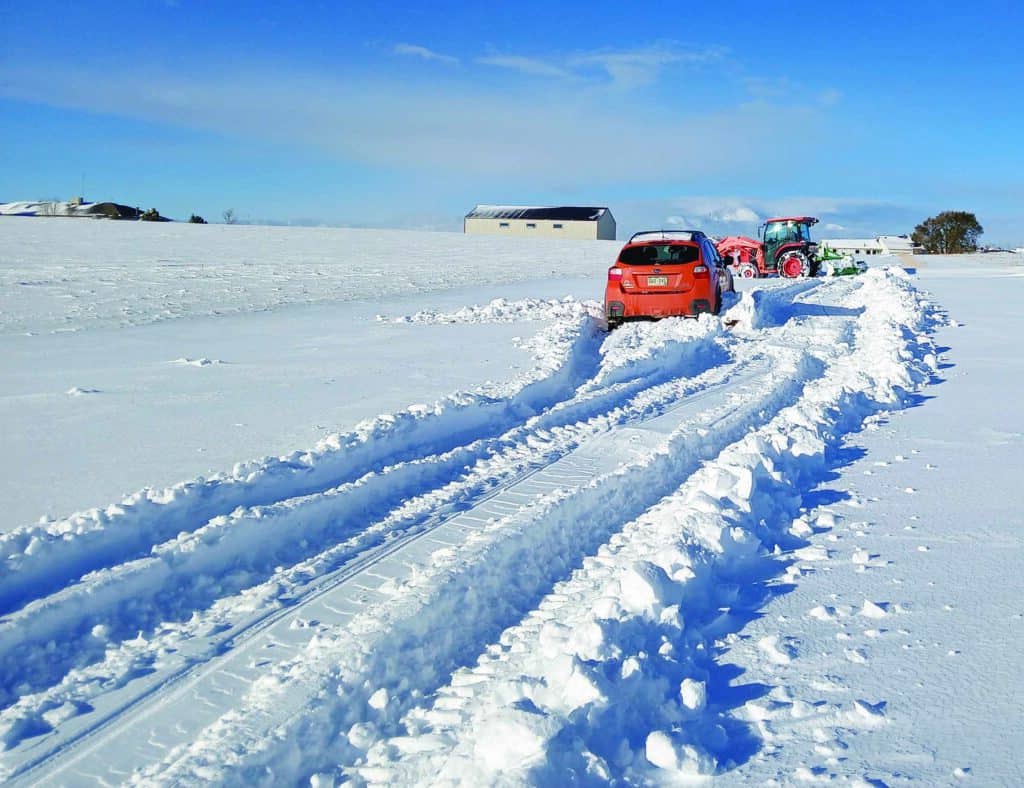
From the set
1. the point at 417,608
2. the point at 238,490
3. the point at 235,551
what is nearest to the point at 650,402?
the point at 238,490

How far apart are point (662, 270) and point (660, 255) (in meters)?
0.35

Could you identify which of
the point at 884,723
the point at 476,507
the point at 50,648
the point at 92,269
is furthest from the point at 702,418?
the point at 92,269

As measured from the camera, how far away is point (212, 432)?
698 cm

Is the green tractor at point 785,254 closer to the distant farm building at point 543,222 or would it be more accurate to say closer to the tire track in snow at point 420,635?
the tire track in snow at point 420,635

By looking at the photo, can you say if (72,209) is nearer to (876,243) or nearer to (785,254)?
(785,254)

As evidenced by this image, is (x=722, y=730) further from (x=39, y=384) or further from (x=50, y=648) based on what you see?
(x=39, y=384)

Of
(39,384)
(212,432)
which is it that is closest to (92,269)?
(39,384)

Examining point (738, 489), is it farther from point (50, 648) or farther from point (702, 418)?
point (50, 648)

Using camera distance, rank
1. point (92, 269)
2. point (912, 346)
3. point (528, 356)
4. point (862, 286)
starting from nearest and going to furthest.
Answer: point (528, 356) → point (912, 346) → point (862, 286) → point (92, 269)

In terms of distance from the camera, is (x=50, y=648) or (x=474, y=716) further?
(x=50, y=648)

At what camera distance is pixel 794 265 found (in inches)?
1129

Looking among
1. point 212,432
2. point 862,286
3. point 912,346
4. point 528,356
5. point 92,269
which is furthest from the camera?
point 92,269

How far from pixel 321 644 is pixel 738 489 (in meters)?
2.80

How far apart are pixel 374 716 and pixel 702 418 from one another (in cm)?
516
